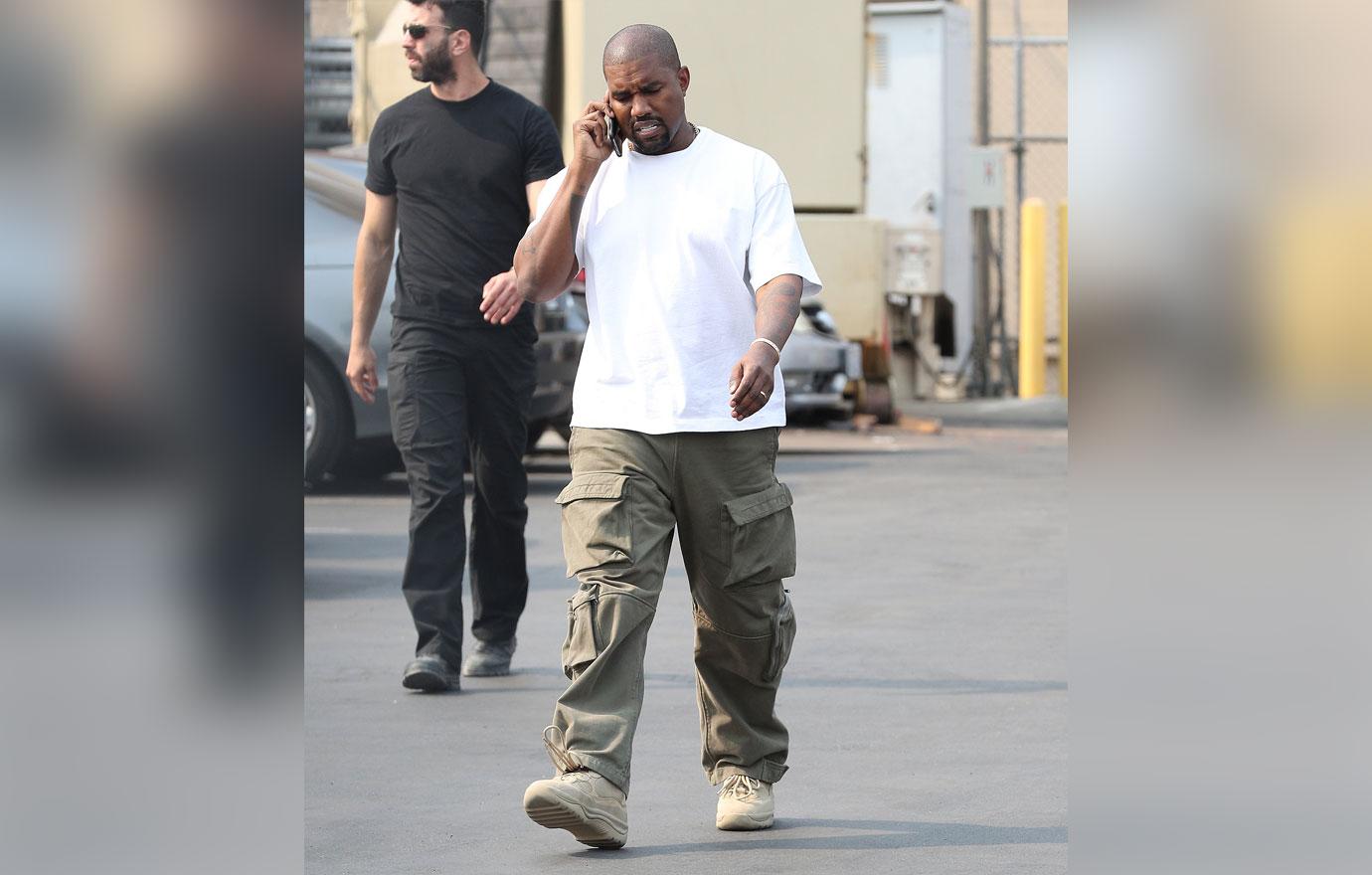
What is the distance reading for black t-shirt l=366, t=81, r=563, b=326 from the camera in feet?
21.5

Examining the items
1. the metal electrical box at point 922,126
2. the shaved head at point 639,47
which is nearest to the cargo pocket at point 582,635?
the shaved head at point 639,47

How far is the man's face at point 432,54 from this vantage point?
6.59 metres

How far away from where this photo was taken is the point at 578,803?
4344 mm

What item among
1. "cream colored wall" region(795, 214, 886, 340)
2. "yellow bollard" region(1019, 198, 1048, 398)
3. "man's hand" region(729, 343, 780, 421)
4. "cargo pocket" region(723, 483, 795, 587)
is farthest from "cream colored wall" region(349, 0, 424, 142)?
"man's hand" region(729, 343, 780, 421)

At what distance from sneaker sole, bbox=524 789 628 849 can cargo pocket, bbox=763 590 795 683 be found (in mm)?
515

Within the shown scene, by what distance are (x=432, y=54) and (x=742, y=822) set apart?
2919 mm

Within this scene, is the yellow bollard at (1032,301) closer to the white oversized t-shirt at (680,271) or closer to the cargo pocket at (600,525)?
the white oversized t-shirt at (680,271)

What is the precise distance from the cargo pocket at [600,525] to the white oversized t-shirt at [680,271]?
0.49 ft

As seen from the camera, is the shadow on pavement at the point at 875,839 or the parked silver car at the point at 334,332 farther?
the parked silver car at the point at 334,332

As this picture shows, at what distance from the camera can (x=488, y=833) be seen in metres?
4.74

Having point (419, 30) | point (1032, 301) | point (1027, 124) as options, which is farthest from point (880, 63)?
point (419, 30)

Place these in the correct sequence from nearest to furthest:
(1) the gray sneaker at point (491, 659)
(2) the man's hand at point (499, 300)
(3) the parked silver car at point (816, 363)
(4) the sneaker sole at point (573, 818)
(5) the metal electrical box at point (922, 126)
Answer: (4) the sneaker sole at point (573, 818) → (2) the man's hand at point (499, 300) → (1) the gray sneaker at point (491, 659) → (3) the parked silver car at point (816, 363) → (5) the metal electrical box at point (922, 126)

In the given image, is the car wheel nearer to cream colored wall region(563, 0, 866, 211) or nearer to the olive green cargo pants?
cream colored wall region(563, 0, 866, 211)

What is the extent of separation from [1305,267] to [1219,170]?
126mm
